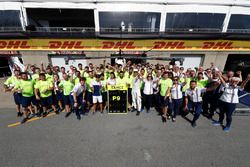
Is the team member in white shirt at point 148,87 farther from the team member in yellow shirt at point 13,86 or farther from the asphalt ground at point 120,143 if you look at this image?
the team member in yellow shirt at point 13,86

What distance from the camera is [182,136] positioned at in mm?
3994

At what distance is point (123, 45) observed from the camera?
1184 centimetres

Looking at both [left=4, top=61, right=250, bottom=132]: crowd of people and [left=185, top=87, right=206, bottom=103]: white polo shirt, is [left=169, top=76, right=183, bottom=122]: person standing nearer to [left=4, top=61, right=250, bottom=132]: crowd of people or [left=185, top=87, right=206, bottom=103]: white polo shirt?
[left=4, top=61, right=250, bottom=132]: crowd of people

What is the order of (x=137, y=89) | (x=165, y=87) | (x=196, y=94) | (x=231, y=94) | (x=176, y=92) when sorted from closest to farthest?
(x=231, y=94)
(x=196, y=94)
(x=176, y=92)
(x=165, y=87)
(x=137, y=89)

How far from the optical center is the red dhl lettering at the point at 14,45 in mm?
11172

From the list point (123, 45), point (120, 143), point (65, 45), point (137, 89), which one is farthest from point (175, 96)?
point (65, 45)

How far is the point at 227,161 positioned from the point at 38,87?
6402 mm

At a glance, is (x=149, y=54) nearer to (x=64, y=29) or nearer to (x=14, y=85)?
(x=64, y=29)

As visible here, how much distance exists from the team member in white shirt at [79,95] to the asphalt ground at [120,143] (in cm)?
47

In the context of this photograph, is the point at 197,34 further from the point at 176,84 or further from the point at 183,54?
the point at 176,84

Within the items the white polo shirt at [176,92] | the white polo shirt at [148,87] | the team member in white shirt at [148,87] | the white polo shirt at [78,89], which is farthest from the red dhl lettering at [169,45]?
the white polo shirt at [78,89]

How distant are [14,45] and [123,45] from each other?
976 cm

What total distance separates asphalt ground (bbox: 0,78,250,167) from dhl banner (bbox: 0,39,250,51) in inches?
319

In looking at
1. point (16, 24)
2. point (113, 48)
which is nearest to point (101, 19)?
point (113, 48)
